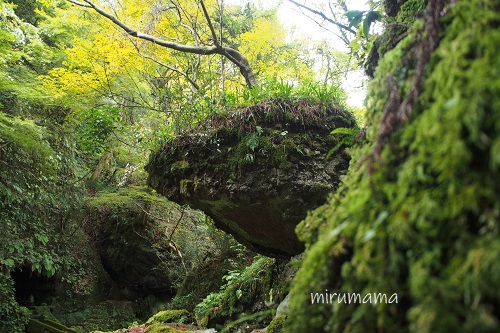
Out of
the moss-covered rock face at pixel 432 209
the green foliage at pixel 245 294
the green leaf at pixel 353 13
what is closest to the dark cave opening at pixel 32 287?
the green foliage at pixel 245 294

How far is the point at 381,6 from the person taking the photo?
2.90 meters

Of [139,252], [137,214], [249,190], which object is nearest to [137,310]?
[139,252]

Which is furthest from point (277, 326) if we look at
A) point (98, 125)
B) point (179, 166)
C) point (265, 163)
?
point (98, 125)

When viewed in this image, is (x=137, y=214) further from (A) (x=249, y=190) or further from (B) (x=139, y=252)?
(A) (x=249, y=190)

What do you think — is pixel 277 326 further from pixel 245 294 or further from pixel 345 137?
pixel 345 137

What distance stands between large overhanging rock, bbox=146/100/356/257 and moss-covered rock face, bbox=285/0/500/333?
9.19 ft

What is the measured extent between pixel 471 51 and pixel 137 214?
35.5ft

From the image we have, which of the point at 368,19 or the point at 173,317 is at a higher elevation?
the point at 368,19

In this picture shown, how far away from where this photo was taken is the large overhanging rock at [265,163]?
3.78 metres

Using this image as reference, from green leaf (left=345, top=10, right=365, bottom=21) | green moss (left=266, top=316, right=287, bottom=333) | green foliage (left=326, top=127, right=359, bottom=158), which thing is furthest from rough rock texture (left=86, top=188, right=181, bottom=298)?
green leaf (left=345, top=10, right=365, bottom=21)

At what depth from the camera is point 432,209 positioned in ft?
2.26

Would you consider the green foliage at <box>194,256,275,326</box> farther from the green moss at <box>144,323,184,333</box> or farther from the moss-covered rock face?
the moss-covered rock face

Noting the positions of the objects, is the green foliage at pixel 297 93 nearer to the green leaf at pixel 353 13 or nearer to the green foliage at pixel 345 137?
the green leaf at pixel 353 13

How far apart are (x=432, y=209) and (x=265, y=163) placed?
3.16 metres
